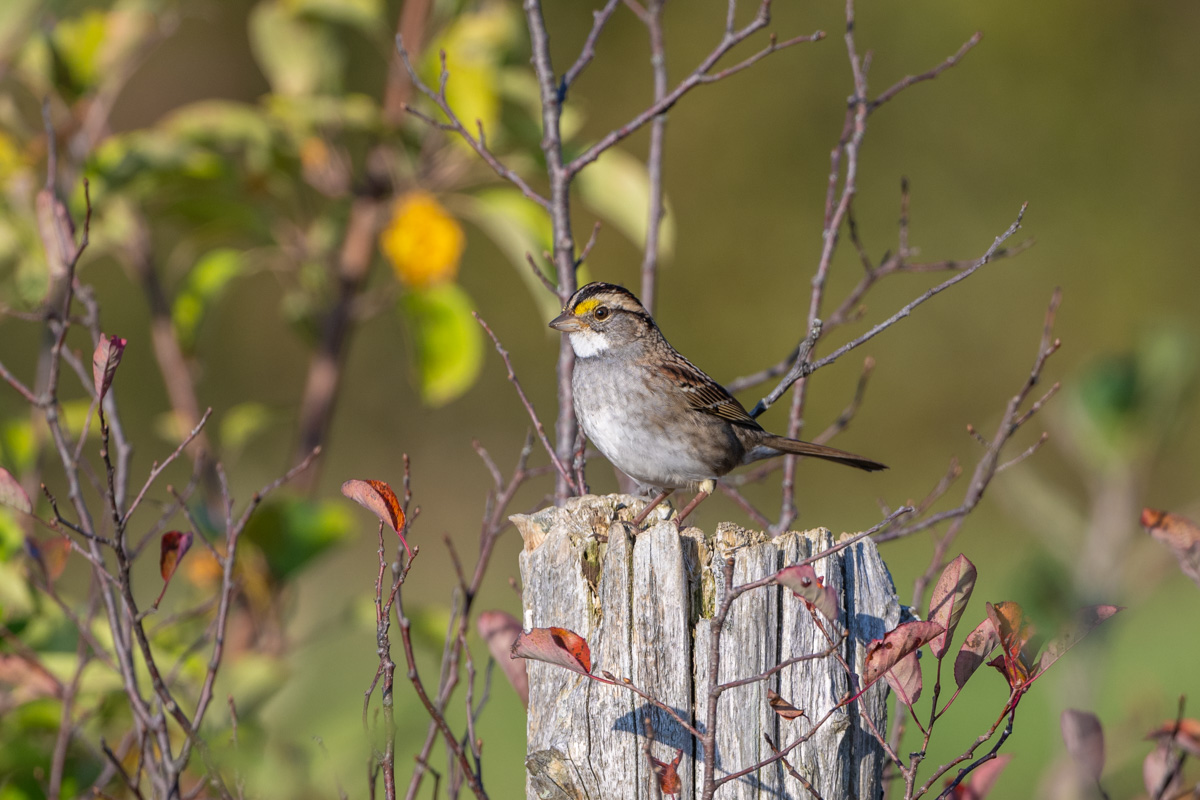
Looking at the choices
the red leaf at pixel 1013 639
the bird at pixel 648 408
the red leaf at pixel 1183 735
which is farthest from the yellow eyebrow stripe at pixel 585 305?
the red leaf at pixel 1183 735

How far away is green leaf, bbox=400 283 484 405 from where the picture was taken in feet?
12.1

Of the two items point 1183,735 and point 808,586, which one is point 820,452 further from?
point 808,586

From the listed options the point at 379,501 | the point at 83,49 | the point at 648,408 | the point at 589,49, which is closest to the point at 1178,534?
the point at 379,501

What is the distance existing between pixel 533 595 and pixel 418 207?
1.93m

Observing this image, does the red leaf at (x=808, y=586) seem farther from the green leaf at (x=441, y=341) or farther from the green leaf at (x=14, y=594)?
the green leaf at (x=441, y=341)

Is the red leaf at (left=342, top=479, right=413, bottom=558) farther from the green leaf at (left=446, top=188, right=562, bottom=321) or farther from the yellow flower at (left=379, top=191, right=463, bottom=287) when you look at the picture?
the yellow flower at (left=379, top=191, right=463, bottom=287)

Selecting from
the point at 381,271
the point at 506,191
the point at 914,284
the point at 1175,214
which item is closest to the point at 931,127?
the point at 914,284

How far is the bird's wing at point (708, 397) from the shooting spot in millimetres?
3295

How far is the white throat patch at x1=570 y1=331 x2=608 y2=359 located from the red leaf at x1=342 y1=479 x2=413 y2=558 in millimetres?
1521

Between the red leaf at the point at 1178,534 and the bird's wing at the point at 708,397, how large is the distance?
147 centimetres

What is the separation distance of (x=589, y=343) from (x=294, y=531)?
1.02 m

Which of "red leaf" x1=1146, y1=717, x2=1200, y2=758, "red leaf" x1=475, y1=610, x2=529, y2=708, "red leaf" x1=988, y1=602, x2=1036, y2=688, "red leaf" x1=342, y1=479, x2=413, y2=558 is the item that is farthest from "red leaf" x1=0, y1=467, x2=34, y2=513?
"red leaf" x1=1146, y1=717, x2=1200, y2=758

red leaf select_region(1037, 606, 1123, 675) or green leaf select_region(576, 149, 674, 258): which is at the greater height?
green leaf select_region(576, 149, 674, 258)

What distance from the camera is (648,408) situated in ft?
10.3
